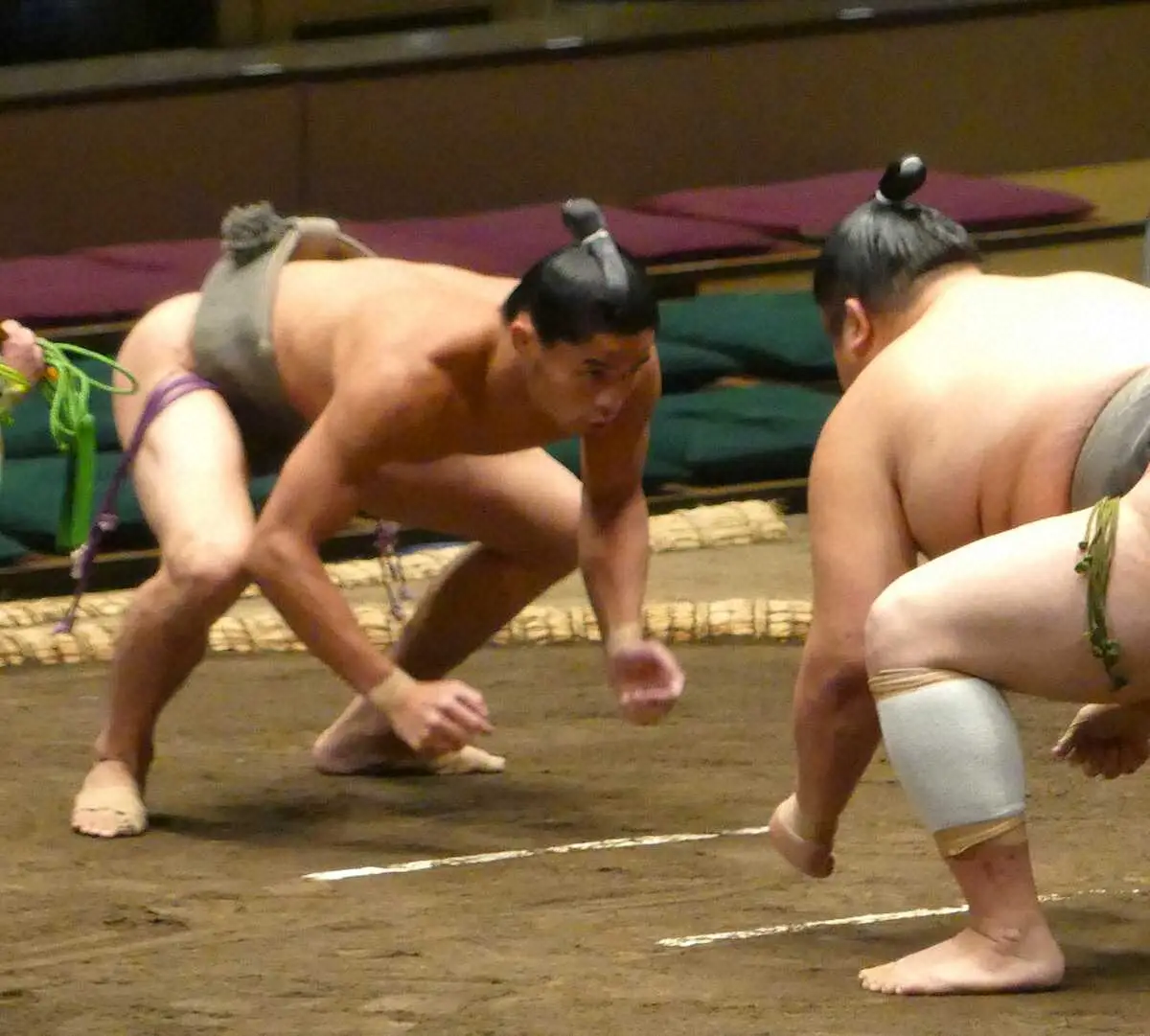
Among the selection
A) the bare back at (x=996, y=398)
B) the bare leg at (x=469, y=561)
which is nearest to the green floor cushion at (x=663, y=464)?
the bare leg at (x=469, y=561)

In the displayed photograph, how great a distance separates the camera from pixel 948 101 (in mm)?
5812

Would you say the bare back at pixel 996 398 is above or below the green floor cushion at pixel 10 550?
above

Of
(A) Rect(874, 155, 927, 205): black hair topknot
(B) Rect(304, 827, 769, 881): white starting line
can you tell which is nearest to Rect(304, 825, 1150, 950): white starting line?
(B) Rect(304, 827, 769, 881): white starting line

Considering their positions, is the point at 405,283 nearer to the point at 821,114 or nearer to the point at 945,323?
the point at 945,323

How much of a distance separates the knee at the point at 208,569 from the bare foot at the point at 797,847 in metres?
0.84

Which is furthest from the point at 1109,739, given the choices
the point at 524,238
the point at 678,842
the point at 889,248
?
the point at 524,238

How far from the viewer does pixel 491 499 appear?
3094mm

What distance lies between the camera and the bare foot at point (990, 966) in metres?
2.09

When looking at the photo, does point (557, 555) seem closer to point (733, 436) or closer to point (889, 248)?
point (889, 248)

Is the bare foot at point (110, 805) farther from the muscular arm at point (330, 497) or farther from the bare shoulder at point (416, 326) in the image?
the bare shoulder at point (416, 326)

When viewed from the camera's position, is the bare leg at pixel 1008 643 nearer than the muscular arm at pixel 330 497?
Yes

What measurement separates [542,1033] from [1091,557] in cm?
64

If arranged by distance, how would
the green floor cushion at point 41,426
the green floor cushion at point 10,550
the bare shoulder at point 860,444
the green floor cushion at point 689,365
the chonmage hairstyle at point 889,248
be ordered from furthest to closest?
1. the green floor cushion at point 689,365
2. the green floor cushion at point 41,426
3. the green floor cushion at point 10,550
4. the chonmage hairstyle at point 889,248
5. the bare shoulder at point 860,444

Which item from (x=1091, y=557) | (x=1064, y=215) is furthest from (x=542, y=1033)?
(x=1064, y=215)
